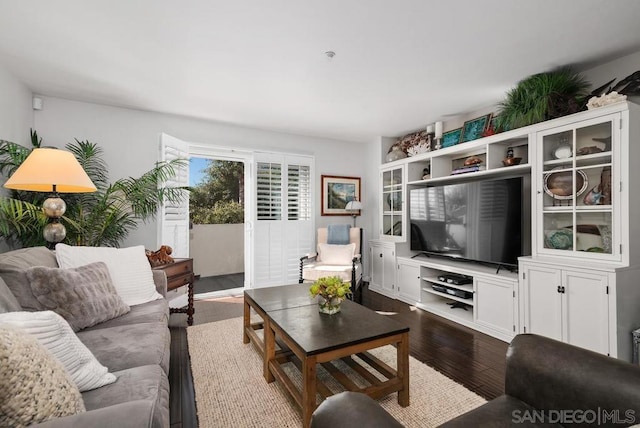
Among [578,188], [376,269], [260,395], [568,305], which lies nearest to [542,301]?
[568,305]

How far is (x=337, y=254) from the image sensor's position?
4039mm

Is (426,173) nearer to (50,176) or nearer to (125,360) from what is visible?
(125,360)

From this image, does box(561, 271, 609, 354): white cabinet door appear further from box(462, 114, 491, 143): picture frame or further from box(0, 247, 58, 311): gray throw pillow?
box(0, 247, 58, 311): gray throw pillow

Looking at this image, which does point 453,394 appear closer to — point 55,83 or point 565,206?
point 565,206

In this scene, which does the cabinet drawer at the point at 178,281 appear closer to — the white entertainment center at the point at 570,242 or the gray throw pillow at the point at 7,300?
the gray throw pillow at the point at 7,300

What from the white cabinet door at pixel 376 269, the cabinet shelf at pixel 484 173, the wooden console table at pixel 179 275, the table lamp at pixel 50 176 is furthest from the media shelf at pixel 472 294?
the table lamp at pixel 50 176

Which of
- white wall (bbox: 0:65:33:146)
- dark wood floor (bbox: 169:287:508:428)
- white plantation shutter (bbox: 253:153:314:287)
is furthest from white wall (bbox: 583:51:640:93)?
white wall (bbox: 0:65:33:146)

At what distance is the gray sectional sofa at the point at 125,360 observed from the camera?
784 mm

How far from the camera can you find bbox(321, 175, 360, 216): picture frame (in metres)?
4.80

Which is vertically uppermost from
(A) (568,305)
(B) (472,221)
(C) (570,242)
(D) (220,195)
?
(D) (220,195)

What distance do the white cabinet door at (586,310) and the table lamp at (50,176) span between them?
3.83 meters

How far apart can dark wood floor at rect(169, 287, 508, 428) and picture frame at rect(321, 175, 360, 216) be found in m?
1.99

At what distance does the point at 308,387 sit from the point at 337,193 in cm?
361

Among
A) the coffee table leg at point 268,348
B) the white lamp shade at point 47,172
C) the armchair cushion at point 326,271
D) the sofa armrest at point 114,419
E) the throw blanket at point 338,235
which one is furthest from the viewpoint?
the throw blanket at point 338,235
